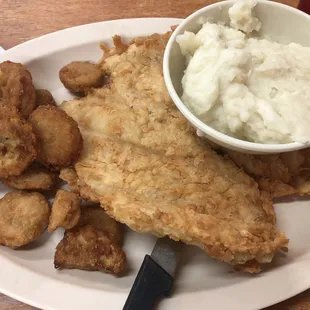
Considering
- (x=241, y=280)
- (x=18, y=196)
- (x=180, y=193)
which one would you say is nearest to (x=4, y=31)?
(x=18, y=196)

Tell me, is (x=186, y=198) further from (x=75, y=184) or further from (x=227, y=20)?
(x=227, y=20)

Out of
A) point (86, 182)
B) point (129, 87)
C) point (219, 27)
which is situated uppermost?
point (219, 27)

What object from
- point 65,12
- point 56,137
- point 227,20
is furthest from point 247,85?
point 65,12

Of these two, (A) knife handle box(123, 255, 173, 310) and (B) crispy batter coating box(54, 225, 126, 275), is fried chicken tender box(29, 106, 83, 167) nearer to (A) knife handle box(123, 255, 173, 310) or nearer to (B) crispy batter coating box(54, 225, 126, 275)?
(B) crispy batter coating box(54, 225, 126, 275)

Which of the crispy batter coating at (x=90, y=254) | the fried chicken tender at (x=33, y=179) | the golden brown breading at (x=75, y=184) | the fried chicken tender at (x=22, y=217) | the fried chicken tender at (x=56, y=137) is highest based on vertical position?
the fried chicken tender at (x=56, y=137)

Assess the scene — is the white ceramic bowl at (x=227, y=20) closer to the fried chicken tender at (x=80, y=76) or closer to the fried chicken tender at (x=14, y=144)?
the fried chicken tender at (x=80, y=76)

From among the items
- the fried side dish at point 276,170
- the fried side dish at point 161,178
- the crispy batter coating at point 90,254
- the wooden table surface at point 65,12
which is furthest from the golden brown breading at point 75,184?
the wooden table surface at point 65,12

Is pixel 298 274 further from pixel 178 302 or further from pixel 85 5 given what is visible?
pixel 85 5

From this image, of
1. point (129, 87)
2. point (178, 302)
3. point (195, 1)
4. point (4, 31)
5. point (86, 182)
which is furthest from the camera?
point (195, 1)
